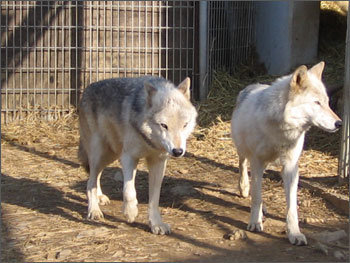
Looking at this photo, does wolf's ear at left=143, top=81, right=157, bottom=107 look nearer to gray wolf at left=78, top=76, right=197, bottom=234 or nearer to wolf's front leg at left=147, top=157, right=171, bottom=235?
gray wolf at left=78, top=76, right=197, bottom=234

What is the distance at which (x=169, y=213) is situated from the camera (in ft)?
18.5

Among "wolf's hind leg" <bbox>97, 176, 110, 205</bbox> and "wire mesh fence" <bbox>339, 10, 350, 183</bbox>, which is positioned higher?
"wire mesh fence" <bbox>339, 10, 350, 183</bbox>

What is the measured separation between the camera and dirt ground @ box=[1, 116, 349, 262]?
4.59m

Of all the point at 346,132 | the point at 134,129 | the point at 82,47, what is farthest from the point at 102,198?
the point at 82,47

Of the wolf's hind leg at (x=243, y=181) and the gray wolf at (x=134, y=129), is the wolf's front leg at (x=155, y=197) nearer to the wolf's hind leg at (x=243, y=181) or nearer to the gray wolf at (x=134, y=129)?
the gray wolf at (x=134, y=129)

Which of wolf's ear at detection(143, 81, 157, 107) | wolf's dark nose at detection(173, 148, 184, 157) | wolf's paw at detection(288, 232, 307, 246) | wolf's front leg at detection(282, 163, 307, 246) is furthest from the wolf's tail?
wolf's paw at detection(288, 232, 307, 246)

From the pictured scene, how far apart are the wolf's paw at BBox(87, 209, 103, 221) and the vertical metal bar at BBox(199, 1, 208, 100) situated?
185 inches

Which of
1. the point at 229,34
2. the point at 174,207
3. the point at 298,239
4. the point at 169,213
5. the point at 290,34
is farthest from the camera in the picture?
the point at 229,34

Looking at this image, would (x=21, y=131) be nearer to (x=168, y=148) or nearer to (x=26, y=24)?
(x=26, y=24)

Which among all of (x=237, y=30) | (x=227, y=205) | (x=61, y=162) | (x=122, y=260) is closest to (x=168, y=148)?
(x=122, y=260)

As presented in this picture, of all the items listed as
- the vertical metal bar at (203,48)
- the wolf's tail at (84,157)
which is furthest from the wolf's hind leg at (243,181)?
the vertical metal bar at (203,48)

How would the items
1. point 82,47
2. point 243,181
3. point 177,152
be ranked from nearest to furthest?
point 177,152, point 243,181, point 82,47

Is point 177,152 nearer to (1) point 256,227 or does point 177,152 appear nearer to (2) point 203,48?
(1) point 256,227

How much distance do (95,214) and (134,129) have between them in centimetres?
100
